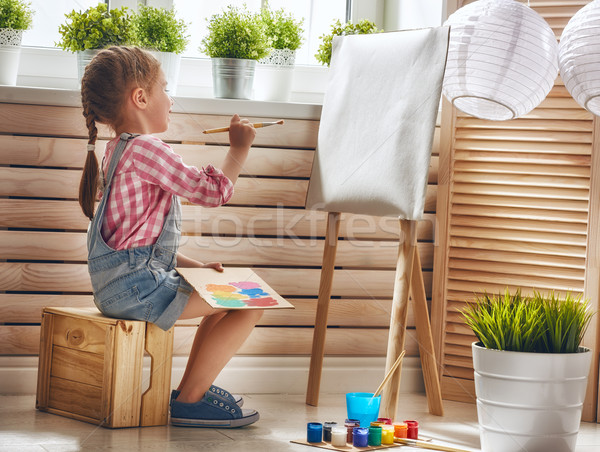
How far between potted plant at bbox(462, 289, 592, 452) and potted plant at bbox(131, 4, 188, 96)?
128 centimetres

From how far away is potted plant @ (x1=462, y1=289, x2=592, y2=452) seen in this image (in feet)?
5.65

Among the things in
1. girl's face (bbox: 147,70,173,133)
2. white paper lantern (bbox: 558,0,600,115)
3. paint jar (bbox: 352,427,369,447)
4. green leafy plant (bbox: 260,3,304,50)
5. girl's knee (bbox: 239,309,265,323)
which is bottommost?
paint jar (bbox: 352,427,369,447)

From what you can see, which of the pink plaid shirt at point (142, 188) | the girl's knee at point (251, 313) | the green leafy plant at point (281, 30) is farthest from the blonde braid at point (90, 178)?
→ the green leafy plant at point (281, 30)

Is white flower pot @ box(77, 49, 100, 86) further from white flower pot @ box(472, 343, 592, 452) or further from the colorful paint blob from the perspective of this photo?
white flower pot @ box(472, 343, 592, 452)

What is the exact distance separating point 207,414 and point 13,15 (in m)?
1.36

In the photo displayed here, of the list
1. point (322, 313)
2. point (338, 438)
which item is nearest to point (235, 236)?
point (322, 313)

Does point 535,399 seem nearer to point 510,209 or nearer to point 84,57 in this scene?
point 510,209

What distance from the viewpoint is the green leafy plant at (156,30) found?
2.41m

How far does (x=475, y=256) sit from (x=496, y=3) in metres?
0.79

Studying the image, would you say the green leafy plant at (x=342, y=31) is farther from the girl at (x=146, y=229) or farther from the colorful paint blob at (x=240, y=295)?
the colorful paint blob at (x=240, y=295)

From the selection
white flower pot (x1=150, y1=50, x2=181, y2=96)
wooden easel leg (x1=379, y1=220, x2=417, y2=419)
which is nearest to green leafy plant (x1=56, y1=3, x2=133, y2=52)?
white flower pot (x1=150, y1=50, x2=181, y2=96)

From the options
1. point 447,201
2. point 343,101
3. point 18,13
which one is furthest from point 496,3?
point 18,13

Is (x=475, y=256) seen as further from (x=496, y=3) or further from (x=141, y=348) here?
(x=141, y=348)

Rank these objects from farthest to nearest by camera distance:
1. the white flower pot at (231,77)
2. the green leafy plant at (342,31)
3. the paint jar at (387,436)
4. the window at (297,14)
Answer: the window at (297,14), the green leafy plant at (342,31), the white flower pot at (231,77), the paint jar at (387,436)
